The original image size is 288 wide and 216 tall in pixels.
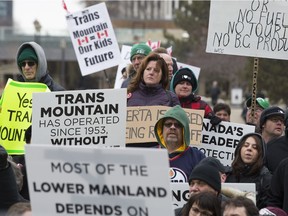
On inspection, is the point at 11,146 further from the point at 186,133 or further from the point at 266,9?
the point at 266,9

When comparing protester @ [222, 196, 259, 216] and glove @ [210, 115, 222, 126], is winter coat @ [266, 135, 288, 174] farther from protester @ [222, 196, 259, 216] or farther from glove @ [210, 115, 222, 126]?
protester @ [222, 196, 259, 216]

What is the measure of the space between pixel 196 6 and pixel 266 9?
47342 millimetres

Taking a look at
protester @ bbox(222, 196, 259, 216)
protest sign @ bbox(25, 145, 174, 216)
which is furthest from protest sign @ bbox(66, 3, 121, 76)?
protest sign @ bbox(25, 145, 174, 216)

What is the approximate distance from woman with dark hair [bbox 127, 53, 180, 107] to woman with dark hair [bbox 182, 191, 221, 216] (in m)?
2.92

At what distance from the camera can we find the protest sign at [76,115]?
839 centimetres

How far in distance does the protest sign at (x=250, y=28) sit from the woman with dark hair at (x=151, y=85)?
1191 mm

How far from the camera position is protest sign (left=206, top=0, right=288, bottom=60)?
35.6 feet

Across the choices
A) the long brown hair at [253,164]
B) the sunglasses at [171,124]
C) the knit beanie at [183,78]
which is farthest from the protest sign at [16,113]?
the long brown hair at [253,164]

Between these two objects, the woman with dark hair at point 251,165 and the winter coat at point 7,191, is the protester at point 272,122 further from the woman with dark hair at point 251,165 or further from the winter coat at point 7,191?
the winter coat at point 7,191

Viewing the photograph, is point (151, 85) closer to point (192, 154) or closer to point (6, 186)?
point (192, 154)

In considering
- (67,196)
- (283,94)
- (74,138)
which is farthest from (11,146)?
(283,94)

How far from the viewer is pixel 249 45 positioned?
35.7ft

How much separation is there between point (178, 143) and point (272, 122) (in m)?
1.90

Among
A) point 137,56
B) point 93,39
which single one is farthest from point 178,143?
point 93,39
